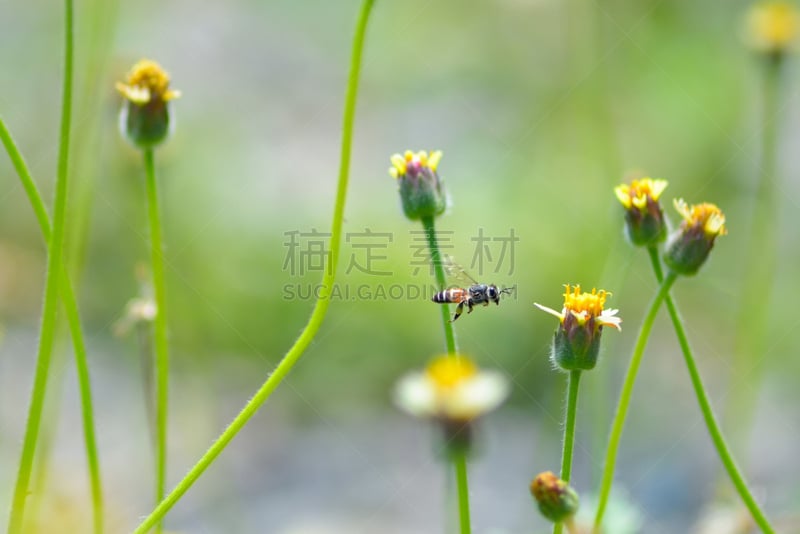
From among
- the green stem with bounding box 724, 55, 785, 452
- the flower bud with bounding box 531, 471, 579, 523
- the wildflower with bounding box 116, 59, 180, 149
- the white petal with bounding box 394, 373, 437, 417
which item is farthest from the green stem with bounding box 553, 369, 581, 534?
the green stem with bounding box 724, 55, 785, 452

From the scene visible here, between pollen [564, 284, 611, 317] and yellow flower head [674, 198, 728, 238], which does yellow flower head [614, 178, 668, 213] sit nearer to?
yellow flower head [674, 198, 728, 238]

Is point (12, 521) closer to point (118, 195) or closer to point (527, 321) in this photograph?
point (527, 321)

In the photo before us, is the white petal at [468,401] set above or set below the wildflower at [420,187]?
below

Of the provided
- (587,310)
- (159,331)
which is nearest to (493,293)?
(587,310)

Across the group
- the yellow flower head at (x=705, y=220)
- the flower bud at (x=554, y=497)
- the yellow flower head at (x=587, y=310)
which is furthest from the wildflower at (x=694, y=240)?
the flower bud at (x=554, y=497)

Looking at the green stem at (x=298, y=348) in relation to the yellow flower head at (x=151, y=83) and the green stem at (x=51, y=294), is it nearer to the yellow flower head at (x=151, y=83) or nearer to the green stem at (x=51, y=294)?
the green stem at (x=51, y=294)

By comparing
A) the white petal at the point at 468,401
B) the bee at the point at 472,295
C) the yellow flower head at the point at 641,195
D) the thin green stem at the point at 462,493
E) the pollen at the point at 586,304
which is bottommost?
the thin green stem at the point at 462,493

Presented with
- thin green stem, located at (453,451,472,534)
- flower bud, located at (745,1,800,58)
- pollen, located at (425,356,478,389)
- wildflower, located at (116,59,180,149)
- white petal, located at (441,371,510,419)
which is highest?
flower bud, located at (745,1,800,58)

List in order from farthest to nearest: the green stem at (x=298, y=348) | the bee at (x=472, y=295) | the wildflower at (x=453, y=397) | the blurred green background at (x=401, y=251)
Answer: the blurred green background at (x=401, y=251)
the bee at (x=472, y=295)
the wildflower at (x=453, y=397)
the green stem at (x=298, y=348)
